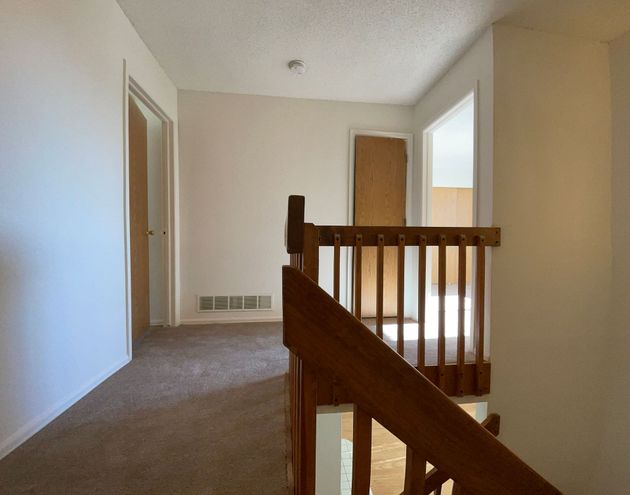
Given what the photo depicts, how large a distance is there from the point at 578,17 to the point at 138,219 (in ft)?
11.4

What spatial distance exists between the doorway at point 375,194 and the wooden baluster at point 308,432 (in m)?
2.41

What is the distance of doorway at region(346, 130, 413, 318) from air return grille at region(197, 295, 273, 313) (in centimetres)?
91

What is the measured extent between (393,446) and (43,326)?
2.84m

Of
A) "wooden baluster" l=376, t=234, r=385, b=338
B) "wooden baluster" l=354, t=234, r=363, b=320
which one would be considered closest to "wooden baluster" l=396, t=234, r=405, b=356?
"wooden baluster" l=376, t=234, r=385, b=338

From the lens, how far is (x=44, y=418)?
46.3 inches

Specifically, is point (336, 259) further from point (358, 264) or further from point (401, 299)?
point (401, 299)

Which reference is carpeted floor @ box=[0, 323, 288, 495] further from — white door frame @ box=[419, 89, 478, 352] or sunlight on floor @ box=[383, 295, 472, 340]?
white door frame @ box=[419, 89, 478, 352]

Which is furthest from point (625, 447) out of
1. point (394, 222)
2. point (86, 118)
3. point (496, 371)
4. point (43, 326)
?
point (86, 118)

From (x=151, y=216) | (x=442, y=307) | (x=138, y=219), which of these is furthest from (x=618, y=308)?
(x=151, y=216)

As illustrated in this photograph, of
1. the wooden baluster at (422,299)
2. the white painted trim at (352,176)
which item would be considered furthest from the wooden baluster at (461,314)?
the white painted trim at (352,176)

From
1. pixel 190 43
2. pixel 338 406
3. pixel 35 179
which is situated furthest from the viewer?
pixel 190 43

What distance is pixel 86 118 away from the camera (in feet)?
4.74

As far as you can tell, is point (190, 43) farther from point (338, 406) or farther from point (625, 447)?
point (625, 447)

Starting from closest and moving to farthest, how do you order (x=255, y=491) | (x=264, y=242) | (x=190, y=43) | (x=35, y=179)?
1. (x=255, y=491)
2. (x=35, y=179)
3. (x=190, y=43)
4. (x=264, y=242)
